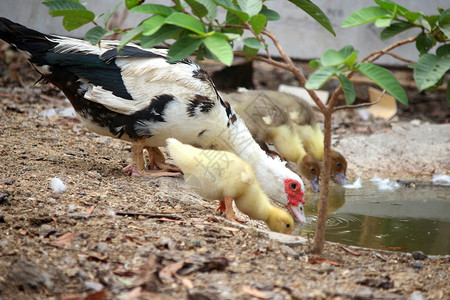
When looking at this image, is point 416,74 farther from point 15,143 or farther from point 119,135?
point 15,143

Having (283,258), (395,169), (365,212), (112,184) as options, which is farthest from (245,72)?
(283,258)

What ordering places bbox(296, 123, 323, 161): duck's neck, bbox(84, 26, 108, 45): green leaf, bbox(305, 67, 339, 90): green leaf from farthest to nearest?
bbox(296, 123, 323, 161): duck's neck < bbox(84, 26, 108, 45): green leaf < bbox(305, 67, 339, 90): green leaf

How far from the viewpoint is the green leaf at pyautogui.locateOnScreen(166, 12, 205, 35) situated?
2.62 meters

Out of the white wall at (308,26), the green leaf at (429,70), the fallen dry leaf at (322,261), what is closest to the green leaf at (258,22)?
the green leaf at (429,70)

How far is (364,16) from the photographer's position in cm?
277

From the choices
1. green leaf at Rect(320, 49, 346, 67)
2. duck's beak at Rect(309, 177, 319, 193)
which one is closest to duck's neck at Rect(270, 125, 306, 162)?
duck's beak at Rect(309, 177, 319, 193)

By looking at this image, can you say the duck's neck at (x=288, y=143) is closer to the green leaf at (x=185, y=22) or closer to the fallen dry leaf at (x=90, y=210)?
the fallen dry leaf at (x=90, y=210)

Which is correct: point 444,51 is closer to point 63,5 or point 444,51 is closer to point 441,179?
point 63,5

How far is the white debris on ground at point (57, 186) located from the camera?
3953 mm

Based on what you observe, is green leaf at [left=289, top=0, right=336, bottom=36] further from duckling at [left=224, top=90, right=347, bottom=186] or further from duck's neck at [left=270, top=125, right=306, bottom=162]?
duck's neck at [left=270, top=125, right=306, bottom=162]

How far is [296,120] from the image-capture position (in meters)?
7.33

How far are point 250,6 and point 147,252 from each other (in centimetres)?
145

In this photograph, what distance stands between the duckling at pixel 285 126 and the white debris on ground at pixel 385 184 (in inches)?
16.3

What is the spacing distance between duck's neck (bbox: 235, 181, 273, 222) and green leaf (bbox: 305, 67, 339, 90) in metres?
1.59
